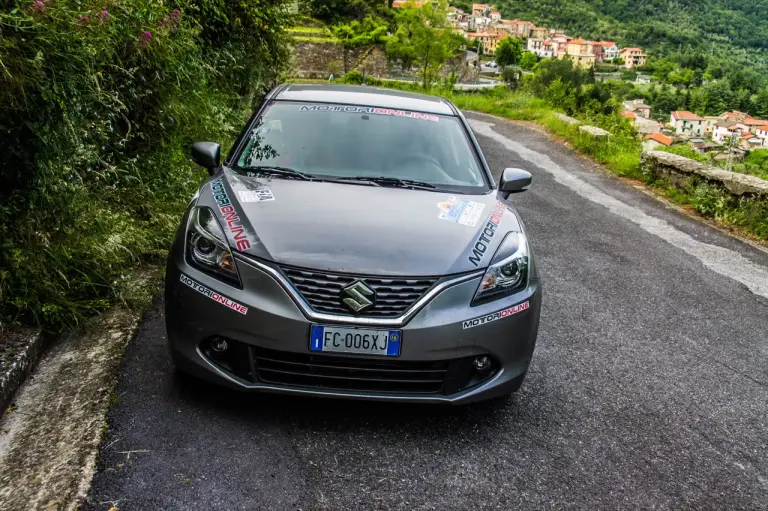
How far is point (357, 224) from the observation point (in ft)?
11.2

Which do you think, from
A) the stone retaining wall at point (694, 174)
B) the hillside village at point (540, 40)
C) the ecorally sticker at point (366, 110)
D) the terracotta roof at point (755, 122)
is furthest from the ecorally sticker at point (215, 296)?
the hillside village at point (540, 40)

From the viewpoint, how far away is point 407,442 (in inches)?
125

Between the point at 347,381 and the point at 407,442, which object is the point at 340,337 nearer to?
the point at 347,381

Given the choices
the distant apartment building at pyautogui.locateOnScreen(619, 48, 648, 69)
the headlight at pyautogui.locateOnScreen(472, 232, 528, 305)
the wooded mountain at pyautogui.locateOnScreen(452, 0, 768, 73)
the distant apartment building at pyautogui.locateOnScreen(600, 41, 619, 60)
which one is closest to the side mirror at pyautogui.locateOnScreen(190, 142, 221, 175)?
the headlight at pyautogui.locateOnScreen(472, 232, 528, 305)

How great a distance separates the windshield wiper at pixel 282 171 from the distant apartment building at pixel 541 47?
150m

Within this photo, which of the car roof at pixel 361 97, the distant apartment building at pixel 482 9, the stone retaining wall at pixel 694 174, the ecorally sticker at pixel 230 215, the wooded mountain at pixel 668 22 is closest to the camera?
the ecorally sticker at pixel 230 215

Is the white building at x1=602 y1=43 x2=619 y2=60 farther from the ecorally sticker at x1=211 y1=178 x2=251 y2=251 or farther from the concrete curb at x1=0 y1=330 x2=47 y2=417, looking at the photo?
the concrete curb at x1=0 y1=330 x2=47 y2=417

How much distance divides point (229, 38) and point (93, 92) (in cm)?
596

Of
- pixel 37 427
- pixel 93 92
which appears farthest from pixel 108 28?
pixel 37 427

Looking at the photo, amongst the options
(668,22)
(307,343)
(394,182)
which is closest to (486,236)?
(394,182)

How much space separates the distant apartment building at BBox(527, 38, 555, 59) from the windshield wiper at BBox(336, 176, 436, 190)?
493ft

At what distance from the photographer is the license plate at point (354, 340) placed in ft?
9.77

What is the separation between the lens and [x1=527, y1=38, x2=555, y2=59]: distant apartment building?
148m

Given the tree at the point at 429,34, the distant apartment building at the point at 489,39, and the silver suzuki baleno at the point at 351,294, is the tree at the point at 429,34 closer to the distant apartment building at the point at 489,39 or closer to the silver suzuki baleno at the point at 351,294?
the silver suzuki baleno at the point at 351,294
